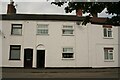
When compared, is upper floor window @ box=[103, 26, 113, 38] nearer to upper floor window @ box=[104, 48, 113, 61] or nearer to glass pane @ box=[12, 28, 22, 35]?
upper floor window @ box=[104, 48, 113, 61]

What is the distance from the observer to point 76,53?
1246 inches

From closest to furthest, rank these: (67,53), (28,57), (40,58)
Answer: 1. (28,57)
2. (40,58)
3. (67,53)

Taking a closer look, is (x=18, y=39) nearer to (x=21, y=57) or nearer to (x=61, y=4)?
(x=21, y=57)

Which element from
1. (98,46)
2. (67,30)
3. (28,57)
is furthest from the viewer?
(98,46)

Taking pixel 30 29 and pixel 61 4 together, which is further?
pixel 30 29

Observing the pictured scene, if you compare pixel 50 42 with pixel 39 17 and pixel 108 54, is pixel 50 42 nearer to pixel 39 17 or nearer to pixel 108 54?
pixel 39 17

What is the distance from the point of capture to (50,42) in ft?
103

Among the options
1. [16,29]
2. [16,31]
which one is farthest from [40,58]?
[16,29]

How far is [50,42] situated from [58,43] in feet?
3.02

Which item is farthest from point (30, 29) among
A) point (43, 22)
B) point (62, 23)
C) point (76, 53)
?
point (76, 53)

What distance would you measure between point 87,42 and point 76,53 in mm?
1826

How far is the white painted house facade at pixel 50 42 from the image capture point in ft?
103

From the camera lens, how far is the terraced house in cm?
3133

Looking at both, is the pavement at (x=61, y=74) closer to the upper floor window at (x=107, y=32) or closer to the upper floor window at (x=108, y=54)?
the upper floor window at (x=108, y=54)
